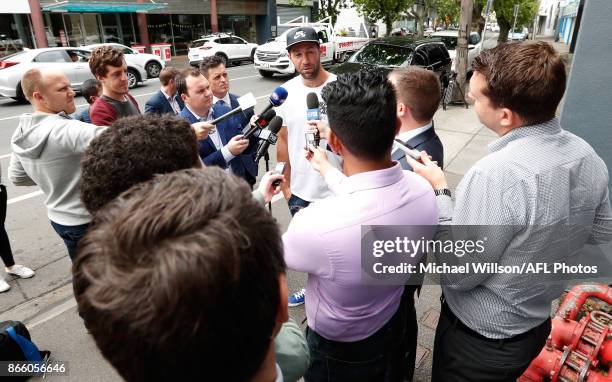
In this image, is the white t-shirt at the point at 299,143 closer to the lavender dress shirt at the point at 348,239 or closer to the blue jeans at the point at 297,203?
the blue jeans at the point at 297,203

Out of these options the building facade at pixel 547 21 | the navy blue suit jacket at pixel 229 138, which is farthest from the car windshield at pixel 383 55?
the building facade at pixel 547 21

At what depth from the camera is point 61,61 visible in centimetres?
1123

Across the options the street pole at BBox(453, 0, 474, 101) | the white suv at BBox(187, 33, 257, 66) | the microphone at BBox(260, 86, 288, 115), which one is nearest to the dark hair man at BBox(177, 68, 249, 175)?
the microphone at BBox(260, 86, 288, 115)

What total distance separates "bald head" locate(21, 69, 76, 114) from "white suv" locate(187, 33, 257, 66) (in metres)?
15.2

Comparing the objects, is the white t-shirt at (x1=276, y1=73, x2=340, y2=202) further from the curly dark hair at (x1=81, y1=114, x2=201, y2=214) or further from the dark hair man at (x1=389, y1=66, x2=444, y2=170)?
the curly dark hair at (x1=81, y1=114, x2=201, y2=214)

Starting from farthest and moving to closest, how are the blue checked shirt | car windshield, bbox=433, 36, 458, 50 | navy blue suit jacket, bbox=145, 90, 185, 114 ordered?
car windshield, bbox=433, 36, 458, 50
navy blue suit jacket, bbox=145, 90, 185, 114
the blue checked shirt

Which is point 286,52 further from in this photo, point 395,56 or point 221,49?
point 221,49

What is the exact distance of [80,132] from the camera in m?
2.20

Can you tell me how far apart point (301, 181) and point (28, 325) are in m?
2.37

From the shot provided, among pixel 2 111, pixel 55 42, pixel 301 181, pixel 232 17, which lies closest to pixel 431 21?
pixel 232 17

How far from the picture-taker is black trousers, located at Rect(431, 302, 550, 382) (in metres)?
1.53

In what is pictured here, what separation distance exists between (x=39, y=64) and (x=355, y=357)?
12.7 m

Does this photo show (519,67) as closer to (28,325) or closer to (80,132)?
(80,132)

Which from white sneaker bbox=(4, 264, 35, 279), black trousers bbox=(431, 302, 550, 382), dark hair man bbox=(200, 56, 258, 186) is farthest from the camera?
white sneaker bbox=(4, 264, 35, 279)
